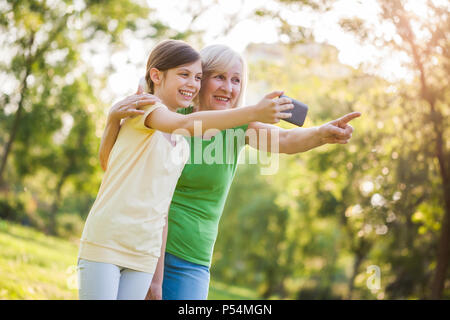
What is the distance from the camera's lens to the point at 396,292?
12602 millimetres

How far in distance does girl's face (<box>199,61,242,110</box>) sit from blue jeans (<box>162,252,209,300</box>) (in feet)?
3.15

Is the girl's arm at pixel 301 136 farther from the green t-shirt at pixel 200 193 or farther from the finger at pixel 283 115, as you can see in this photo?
the finger at pixel 283 115

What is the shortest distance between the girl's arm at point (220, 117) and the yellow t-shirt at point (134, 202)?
0.29ft

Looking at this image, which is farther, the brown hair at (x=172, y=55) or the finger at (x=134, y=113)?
the brown hair at (x=172, y=55)

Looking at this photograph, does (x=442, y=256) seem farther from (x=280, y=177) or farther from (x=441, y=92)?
(x=280, y=177)

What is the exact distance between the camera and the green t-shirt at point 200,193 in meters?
3.03

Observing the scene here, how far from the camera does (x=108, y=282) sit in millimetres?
2258

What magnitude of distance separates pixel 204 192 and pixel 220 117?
92cm

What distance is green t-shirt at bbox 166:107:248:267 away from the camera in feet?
9.94

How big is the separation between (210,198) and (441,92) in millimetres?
5611

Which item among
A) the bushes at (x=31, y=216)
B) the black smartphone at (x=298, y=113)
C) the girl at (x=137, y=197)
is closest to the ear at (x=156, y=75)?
the girl at (x=137, y=197)

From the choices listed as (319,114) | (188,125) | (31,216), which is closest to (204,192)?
(188,125)

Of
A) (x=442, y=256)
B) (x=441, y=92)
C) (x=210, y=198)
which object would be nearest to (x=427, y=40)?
(x=441, y=92)

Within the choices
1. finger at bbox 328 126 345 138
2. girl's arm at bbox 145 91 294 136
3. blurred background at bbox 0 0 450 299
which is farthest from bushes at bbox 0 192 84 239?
finger at bbox 328 126 345 138
